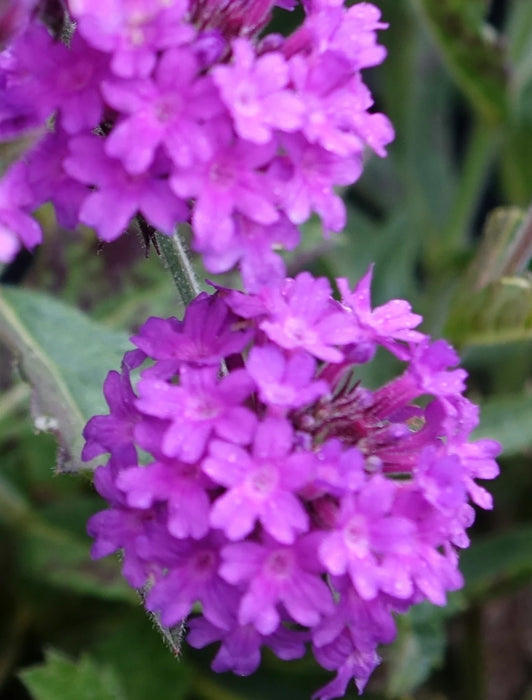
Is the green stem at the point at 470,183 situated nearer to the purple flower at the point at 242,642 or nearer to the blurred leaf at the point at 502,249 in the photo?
the blurred leaf at the point at 502,249

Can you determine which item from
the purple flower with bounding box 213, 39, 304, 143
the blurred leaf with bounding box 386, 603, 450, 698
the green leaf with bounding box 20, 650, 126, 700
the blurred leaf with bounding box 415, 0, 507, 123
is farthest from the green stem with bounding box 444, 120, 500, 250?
the purple flower with bounding box 213, 39, 304, 143

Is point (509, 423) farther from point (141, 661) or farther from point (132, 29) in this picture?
point (132, 29)

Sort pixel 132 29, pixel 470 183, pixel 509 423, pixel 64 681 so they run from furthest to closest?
pixel 470 183 < pixel 509 423 < pixel 64 681 < pixel 132 29

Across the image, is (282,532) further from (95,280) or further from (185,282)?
(95,280)

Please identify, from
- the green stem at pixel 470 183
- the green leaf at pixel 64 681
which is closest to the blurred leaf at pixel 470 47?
the green stem at pixel 470 183

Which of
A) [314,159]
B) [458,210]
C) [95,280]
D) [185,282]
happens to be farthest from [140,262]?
[314,159]

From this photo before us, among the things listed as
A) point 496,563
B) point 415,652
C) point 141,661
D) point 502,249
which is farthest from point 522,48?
point 141,661
